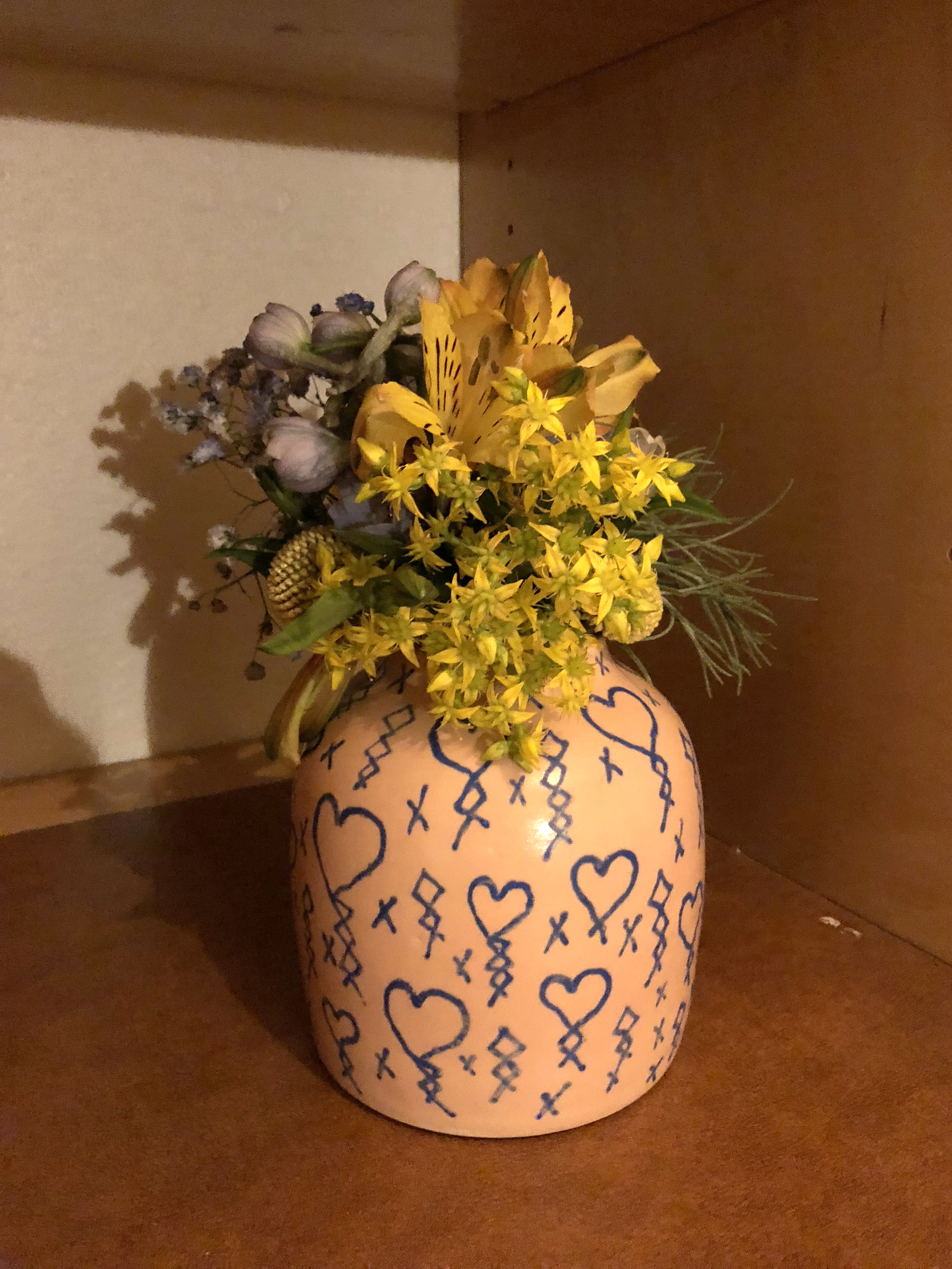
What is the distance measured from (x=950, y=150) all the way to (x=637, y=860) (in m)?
0.44

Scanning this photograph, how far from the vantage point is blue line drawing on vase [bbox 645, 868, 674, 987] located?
0.52 m

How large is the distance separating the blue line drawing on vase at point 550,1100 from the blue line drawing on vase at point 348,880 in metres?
0.11

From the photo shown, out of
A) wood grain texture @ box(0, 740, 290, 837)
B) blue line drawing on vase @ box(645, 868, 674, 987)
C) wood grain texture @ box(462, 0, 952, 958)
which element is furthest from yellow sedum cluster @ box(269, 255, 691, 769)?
wood grain texture @ box(0, 740, 290, 837)

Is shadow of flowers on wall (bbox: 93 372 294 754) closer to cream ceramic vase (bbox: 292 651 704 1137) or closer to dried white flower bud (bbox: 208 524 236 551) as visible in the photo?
dried white flower bud (bbox: 208 524 236 551)

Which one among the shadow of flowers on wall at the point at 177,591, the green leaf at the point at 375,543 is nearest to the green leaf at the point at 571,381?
the green leaf at the point at 375,543

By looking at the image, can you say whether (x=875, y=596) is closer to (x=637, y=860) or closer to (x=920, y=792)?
(x=920, y=792)

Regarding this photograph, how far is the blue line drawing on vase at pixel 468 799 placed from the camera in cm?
48

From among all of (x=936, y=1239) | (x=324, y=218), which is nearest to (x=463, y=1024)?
(x=936, y=1239)

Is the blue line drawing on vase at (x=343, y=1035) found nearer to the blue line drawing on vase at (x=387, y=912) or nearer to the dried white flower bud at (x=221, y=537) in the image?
the blue line drawing on vase at (x=387, y=912)

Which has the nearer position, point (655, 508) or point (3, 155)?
point (655, 508)

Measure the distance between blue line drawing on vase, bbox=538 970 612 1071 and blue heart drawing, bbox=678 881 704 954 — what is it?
0.05 meters

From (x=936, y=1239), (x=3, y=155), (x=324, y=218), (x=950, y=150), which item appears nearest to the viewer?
(x=936, y=1239)

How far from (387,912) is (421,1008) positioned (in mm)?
Answer: 54

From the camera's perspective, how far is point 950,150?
0.58m
